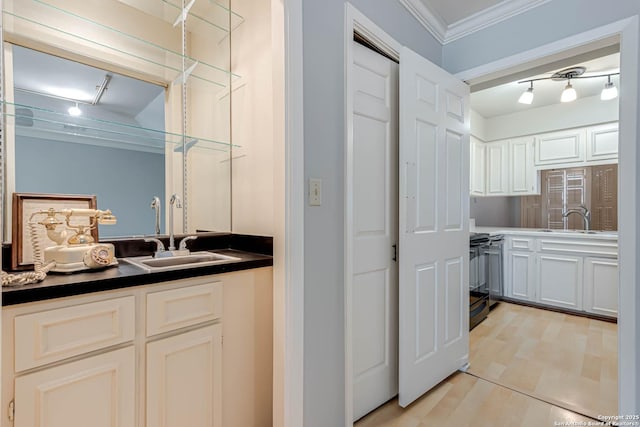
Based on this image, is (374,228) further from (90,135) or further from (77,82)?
(77,82)

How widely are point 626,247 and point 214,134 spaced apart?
7.91 feet

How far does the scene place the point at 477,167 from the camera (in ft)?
13.7

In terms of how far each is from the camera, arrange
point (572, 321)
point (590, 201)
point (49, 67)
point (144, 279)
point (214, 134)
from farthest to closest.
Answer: point (590, 201)
point (572, 321)
point (214, 134)
point (49, 67)
point (144, 279)

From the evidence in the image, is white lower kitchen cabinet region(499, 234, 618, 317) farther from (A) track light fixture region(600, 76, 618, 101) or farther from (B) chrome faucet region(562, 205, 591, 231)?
(A) track light fixture region(600, 76, 618, 101)

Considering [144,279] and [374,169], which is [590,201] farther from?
[144,279]

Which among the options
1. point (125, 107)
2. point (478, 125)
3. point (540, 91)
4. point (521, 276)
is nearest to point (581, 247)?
point (521, 276)

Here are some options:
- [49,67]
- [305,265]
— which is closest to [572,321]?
[305,265]

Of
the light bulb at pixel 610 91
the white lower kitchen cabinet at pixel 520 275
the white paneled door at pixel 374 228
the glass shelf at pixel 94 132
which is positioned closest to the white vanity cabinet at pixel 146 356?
the white paneled door at pixel 374 228

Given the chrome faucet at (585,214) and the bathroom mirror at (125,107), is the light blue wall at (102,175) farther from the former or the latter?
the chrome faucet at (585,214)

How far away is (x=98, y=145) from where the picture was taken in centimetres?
159

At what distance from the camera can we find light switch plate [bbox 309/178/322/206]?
135cm

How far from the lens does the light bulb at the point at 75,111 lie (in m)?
1.50

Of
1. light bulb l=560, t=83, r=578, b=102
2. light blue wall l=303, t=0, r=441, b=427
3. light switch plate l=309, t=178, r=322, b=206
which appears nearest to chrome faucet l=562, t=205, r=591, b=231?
light bulb l=560, t=83, r=578, b=102

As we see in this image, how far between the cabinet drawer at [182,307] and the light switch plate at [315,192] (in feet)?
1.76
